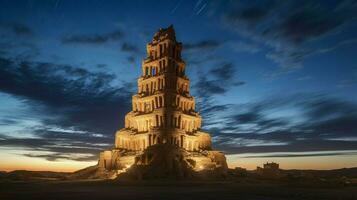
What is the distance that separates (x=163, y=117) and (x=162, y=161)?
12281mm

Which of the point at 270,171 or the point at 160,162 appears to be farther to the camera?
the point at 270,171

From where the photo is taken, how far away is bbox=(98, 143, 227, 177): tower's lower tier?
55.9m

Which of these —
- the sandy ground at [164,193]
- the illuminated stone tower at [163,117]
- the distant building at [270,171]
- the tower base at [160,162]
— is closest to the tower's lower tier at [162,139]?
the illuminated stone tower at [163,117]

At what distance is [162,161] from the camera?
2292 inches

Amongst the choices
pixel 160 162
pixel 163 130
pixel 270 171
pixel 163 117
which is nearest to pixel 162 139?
pixel 163 130

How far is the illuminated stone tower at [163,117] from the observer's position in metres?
66.4

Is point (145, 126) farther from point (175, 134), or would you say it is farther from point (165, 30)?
point (165, 30)

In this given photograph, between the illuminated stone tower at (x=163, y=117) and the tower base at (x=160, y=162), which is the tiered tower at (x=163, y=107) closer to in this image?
the illuminated stone tower at (x=163, y=117)

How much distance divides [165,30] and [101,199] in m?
60.2

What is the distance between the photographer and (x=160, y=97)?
71625 mm

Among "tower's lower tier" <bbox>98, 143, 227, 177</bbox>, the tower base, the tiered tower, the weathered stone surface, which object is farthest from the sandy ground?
the tiered tower

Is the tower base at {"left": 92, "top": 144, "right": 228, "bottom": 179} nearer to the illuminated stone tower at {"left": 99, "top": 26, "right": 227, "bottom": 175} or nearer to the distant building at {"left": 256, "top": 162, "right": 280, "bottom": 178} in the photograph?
the illuminated stone tower at {"left": 99, "top": 26, "right": 227, "bottom": 175}

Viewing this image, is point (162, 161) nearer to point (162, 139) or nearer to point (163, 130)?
point (162, 139)

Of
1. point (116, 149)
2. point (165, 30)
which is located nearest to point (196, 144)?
point (116, 149)
